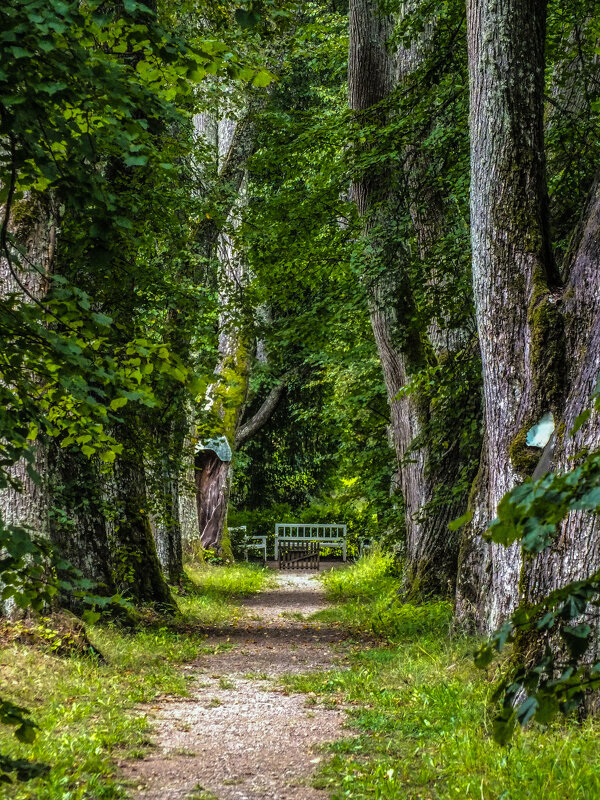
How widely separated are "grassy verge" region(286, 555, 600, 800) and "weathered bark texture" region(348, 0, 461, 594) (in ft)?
6.32

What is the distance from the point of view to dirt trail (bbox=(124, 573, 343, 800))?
4895 millimetres

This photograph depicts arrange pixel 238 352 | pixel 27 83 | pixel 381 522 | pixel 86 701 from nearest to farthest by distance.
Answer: pixel 27 83 < pixel 86 701 < pixel 381 522 < pixel 238 352

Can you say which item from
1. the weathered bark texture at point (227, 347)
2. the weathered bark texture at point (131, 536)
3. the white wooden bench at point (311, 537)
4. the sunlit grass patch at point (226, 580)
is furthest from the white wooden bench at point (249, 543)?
the weathered bark texture at point (131, 536)

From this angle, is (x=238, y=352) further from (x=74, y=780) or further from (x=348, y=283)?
(x=74, y=780)

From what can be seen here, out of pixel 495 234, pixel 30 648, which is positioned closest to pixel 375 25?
pixel 495 234

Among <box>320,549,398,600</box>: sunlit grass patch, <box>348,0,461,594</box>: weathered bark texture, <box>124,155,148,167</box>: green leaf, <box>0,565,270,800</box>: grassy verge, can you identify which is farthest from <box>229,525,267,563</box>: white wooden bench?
<box>124,155,148,167</box>: green leaf

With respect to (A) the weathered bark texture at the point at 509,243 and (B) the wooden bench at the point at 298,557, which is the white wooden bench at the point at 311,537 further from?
(A) the weathered bark texture at the point at 509,243

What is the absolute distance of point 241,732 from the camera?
6.23 meters

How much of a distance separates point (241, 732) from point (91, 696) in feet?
3.81

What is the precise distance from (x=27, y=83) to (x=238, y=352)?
1739 centimetres

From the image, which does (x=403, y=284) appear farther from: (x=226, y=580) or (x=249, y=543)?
(x=249, y=543)

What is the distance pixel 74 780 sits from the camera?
181 inches

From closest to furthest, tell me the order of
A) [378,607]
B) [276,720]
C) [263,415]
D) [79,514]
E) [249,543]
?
[276,720], [79,514], [378,607], [249,543], [263,415]

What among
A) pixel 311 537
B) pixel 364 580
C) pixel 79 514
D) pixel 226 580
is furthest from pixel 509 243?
pixel 311 537
